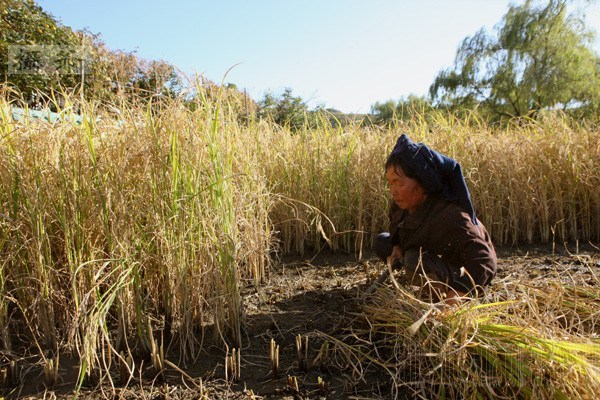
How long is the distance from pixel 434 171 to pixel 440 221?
243mm

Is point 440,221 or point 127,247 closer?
point 127,247

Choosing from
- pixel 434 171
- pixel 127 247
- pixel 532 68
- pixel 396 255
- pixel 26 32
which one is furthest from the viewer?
pixel 532 68

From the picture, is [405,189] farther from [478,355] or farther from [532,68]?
[532,68]

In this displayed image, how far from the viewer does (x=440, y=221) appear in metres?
2.12

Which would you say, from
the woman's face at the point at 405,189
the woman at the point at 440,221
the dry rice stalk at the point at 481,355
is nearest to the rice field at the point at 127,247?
the dry rice stalk at the point at 481,355

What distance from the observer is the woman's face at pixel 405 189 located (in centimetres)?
217

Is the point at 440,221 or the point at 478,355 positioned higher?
the point at 440,221

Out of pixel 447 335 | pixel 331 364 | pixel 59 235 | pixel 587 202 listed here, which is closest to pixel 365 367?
pixel 331 364

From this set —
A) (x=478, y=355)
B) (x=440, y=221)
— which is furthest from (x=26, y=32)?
(x=478, y=355)

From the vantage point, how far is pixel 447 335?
167 centimetres

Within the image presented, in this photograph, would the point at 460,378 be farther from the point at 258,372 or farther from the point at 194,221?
the point at 194,221

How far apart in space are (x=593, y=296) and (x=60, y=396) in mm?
2435

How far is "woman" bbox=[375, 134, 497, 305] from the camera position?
2051mm

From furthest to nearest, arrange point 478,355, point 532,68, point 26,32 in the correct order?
point 532,68
point 26,32
point 478,355
